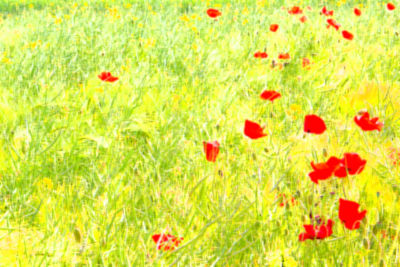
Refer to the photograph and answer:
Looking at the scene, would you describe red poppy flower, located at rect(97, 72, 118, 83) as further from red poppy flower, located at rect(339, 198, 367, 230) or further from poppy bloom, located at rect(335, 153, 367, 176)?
red poppy flower, located at rect(339, 198, 367, 230)

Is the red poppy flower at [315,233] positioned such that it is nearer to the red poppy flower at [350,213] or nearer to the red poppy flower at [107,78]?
the red poppy flower at [350,213]

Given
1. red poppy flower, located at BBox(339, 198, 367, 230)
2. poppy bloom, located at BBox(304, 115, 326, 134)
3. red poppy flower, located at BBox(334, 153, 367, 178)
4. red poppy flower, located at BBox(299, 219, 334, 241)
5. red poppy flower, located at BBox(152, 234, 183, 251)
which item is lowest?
red poppy flower, located at BBox(152, 234, 183, 251)

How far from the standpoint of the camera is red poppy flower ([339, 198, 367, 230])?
3.50 feet

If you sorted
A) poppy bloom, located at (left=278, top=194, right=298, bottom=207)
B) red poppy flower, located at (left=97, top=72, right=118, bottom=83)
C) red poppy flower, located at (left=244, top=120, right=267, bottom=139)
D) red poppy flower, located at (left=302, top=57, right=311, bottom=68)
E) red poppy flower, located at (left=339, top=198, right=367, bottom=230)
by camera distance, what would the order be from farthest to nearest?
1. red poppy flower, located at (left=302, top=57, right=311, bottom=68)
2. red poppy flower, located at (left=97, top=72, right=118, bottom=83)
3. red poppy flower, located at (left=244, top=120, right=267, bottom=139)
4. poppy bloom, located at (left=278, top=194, right=298, bottom=207)
5. red poppy flower, located at (left=339, top=198, right=367, bottom=230)

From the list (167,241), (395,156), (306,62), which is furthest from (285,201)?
(306,62)

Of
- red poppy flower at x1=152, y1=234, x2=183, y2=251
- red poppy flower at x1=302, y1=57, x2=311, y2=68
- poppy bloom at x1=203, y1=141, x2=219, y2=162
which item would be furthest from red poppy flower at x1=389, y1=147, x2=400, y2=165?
red poppy flower at x1=302, y1=57, x2=311, y2=68

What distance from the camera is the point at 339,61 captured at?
10.7 ft

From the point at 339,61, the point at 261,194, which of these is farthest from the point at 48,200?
the point at 339,61

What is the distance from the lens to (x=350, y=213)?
108cm

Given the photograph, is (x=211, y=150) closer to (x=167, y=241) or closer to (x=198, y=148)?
(x=167, y=241)

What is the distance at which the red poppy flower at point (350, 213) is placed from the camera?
1.07 m

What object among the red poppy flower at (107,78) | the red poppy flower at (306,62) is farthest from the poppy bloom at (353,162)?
the red poppy flower at (306,62)

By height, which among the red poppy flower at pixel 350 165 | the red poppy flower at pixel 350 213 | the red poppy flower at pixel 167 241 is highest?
the red poppy flower at pixel 350 165

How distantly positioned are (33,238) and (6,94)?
133 centimetres
